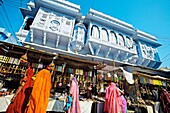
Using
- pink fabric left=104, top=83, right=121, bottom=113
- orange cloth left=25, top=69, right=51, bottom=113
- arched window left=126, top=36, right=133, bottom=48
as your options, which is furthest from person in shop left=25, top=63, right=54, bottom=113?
arched window left=126, top=36, right=133, bottom=48

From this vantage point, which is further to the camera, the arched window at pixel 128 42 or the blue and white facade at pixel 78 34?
the arched window at pixel 128 42

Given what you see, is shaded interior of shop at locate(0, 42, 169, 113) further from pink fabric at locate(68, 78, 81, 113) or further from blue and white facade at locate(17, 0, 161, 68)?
blue and white facade at locate(17, 0, 161, 68)

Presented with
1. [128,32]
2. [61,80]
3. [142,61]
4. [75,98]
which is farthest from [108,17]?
[75,98]

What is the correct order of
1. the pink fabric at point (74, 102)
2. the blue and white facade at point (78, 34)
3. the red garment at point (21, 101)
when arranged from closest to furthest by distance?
the red garment at point (21, 101) → the pink fabric at point (74, 102) → the blue and white facade at point (78, 34)

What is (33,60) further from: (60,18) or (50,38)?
(60,18)

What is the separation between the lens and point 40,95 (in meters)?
3.25

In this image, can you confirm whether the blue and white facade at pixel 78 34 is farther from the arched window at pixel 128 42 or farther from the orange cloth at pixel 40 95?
the orange cloth at pixel 40 95

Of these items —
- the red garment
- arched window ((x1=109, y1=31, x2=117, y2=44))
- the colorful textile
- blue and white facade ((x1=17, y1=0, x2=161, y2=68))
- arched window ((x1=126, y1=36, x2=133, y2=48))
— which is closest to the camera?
the red garment

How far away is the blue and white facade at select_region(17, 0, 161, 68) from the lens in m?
11.0

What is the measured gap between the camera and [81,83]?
7.52 meters

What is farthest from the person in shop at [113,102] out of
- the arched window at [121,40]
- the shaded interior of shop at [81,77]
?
the arched window at [121,40]

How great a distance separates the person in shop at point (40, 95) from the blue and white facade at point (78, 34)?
25.6ft

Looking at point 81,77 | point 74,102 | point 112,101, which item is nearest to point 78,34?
point 81,77

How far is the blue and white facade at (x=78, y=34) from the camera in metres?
11.0
